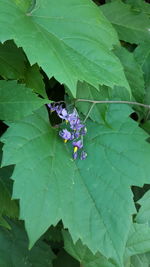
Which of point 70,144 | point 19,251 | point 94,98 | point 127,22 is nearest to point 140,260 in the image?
point 19,251

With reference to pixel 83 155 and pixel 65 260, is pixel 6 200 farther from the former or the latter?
pixel 65 260

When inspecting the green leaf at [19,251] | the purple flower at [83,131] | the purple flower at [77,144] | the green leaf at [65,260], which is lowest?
the green leaf at [65,260]

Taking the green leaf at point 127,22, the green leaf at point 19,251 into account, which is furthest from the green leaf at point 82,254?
the green leaf at point 127,22

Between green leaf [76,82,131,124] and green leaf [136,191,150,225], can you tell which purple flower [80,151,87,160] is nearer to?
green leaf [76,82,131,124]

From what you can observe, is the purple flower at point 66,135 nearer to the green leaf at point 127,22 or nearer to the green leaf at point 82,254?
the green leaf at point 82,254

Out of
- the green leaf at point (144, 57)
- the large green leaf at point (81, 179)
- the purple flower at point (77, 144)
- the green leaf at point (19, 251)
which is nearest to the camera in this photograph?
the large green leaf at point (81, 179)

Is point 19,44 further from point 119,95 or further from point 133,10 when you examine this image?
point 133,10

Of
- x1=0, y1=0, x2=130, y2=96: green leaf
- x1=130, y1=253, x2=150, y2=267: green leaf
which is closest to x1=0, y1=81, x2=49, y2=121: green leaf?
x1=0, y1=0, x2=130, y2=96: green leaf
